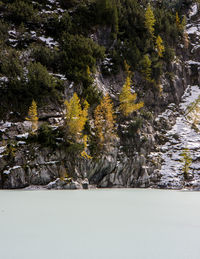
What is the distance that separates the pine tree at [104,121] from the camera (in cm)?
3177

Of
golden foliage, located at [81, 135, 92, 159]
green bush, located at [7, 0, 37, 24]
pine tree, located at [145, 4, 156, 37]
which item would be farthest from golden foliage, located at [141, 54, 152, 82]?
golden foliage, located at [81, 135, 92, 159]

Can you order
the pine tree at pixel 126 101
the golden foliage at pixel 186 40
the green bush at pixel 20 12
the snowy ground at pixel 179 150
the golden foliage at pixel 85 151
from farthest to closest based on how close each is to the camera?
the golden foliage at pixel 186 40 → the green bush at pixel 20 12 → the pine tree at pixel 126 101 → the snowy ground at pixel 179 150 → the golden foliage at pixel 85 151

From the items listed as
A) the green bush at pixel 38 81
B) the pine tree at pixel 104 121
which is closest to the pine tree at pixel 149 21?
the pine tree at pixel 104 121

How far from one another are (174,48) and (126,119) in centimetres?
2559

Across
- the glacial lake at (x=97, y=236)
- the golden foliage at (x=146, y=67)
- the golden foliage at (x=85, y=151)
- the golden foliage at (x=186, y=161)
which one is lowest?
the golden foliage at (x=186, y=161)

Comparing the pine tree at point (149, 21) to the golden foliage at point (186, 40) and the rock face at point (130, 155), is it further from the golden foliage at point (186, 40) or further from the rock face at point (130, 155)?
the golden foliage at point (186, 40)

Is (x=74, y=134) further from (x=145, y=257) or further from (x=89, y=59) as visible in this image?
(x=145, y=257)

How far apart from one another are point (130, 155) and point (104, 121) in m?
5.85

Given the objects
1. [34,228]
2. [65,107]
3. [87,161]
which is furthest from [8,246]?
[65,107]

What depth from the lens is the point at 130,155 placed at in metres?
33.1

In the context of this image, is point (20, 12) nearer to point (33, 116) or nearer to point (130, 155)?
point (33, 116)

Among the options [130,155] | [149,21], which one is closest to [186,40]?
[149,21]

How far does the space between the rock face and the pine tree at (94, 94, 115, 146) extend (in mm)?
1711

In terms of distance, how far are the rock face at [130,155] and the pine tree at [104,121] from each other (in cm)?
171
